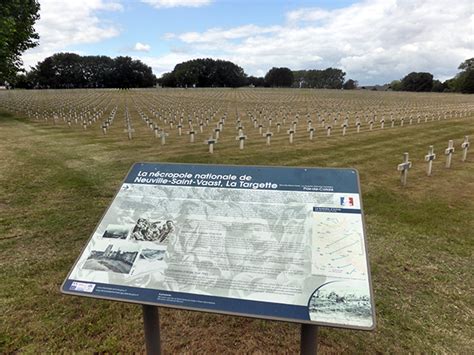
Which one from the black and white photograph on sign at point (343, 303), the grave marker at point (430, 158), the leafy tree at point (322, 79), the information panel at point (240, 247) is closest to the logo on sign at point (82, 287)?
the information panel at point (240, 247)

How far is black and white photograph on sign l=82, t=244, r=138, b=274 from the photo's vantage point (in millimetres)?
2682

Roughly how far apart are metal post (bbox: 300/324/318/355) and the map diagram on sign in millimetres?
509

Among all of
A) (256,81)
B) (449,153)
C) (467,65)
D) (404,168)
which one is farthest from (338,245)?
(256,81)

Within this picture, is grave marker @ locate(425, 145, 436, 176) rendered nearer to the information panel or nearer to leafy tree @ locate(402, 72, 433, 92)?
the information panel

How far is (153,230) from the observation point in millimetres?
2863

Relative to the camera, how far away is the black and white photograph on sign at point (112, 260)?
2682 mm

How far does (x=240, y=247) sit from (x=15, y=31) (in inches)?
964

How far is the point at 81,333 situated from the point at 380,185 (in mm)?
7544

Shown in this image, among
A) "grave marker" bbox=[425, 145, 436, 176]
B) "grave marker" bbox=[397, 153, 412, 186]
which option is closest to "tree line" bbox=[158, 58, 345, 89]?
"grave marker" bbox=[425, 145, 436, 176]

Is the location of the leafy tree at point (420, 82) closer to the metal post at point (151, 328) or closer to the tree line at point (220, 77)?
the tree line at point (220, 77)

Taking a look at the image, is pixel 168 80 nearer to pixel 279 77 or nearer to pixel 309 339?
pixel 279 77

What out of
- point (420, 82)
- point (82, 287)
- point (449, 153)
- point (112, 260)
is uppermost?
point (420, 82)

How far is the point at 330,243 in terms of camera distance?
8.45ft

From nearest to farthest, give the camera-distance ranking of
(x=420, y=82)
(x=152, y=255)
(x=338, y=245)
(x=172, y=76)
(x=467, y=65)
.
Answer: (x=338, y=245) → (x=152, y=255) → (x=467, y=65) → (x=420, y=82) → (x=172, y=76)
